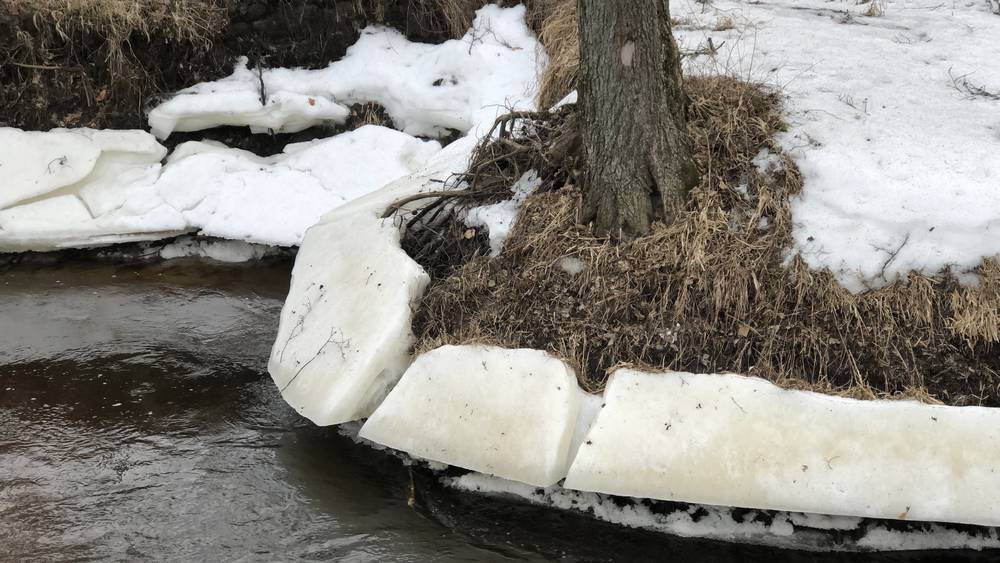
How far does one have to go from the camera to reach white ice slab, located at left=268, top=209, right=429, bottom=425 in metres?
4.28

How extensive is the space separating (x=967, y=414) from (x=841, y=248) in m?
0.97

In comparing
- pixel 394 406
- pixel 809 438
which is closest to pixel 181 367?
pixel 394 406

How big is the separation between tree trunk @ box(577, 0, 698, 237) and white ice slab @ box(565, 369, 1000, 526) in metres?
1.02

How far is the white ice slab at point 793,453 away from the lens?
3.58m

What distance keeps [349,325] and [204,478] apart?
1087 millimetres

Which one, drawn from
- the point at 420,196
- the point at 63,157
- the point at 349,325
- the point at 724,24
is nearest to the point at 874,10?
the point at 724,24

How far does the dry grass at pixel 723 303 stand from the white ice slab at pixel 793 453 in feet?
0.64

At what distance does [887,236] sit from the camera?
4.09 m

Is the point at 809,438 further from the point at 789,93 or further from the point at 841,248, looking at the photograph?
the point at 789,93

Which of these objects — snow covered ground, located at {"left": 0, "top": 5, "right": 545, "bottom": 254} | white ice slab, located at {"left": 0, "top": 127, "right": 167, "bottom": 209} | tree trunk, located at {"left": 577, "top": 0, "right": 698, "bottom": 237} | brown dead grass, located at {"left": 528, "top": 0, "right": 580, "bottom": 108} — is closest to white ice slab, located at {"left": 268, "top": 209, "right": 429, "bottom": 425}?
tree trunk, located at {"left": 577, "top": 0, "right": 698, "bottom": 237}

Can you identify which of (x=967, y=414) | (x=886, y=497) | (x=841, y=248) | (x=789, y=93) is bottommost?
(x=886, y=497)

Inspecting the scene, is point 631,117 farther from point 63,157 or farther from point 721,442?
point 63,157

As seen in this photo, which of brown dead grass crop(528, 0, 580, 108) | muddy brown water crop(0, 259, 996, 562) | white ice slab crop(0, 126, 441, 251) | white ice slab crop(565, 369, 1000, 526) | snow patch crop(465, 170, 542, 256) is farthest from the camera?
white ice slab crop(0, 126, 441, 251)

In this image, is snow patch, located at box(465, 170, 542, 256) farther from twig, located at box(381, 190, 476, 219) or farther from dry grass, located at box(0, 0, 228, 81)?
dry grass, located at box(0, 0, 228, 81)
